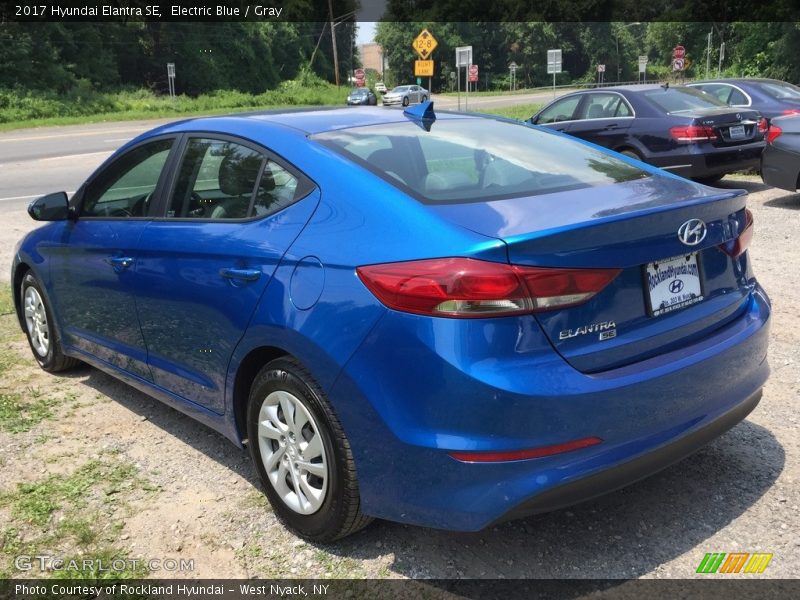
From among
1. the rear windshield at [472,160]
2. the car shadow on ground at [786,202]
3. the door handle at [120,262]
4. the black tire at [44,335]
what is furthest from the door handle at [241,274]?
the car shadow on ground at [786,202]

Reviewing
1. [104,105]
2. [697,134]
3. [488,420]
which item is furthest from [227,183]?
[104,105]

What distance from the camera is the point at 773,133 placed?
9.57 meters

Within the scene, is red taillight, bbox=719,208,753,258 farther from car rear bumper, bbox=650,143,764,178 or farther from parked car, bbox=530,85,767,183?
parked car, bbox=530,85,767,183

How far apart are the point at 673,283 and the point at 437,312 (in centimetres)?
92

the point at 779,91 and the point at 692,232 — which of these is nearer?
the point at 692,232

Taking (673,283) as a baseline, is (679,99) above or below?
above

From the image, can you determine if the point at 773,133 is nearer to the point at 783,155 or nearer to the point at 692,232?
the point at 783,155

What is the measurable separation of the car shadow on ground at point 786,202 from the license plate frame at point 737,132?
3.19 ft

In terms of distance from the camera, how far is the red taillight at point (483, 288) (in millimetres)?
2336

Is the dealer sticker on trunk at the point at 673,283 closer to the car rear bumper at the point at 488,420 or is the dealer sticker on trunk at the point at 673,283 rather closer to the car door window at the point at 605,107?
the car rear bumper at the point at 488,420

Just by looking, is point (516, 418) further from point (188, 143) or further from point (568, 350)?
point (188, 143)

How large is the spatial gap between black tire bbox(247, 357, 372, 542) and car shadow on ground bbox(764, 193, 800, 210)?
351 inches

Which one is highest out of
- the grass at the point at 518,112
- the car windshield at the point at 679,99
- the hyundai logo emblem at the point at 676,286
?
the car windshield at the point at 679,99

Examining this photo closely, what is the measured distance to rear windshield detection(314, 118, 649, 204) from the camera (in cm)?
289
